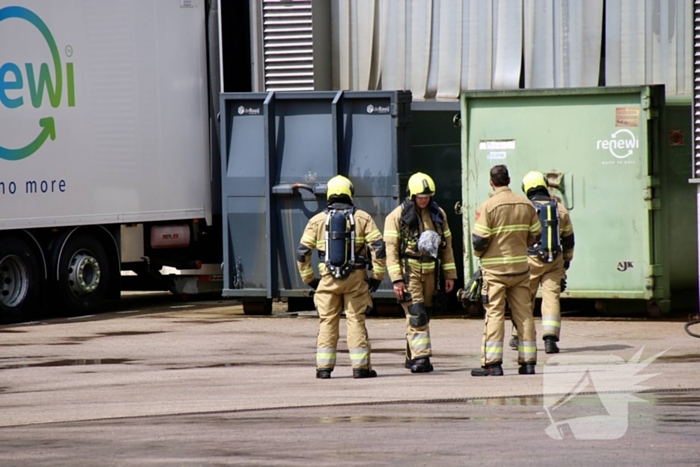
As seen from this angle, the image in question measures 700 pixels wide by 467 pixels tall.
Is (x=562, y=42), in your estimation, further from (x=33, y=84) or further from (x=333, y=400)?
(x=333, y=400)

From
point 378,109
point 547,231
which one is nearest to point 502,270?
point 547,231

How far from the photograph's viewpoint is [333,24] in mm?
17156

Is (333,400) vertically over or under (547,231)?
under

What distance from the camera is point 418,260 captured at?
11078 mm

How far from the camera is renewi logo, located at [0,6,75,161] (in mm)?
15047

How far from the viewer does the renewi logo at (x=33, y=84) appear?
15.0m

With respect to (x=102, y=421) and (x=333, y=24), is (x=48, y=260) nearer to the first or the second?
(x=333, y=24)

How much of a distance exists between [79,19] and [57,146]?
5.07ft

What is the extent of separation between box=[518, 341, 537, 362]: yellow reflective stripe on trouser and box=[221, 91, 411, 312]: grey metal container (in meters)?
4.43

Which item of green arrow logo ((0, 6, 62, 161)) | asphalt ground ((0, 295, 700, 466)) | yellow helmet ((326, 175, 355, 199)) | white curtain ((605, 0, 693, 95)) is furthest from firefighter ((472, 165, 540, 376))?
green arrow logo ((0, 6, 62, 161))

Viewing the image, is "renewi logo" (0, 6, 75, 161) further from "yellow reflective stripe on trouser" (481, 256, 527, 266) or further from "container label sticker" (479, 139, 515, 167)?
"yellow reflective stripe on trouser" (481, 256, 527, 266)

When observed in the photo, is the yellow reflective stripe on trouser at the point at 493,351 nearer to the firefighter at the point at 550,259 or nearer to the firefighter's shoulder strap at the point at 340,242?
the firefighter's shoulder strap at the point at 340,242

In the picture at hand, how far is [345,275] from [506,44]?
6.54 meters

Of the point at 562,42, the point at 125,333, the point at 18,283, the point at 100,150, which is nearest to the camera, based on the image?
the point at 125,333
